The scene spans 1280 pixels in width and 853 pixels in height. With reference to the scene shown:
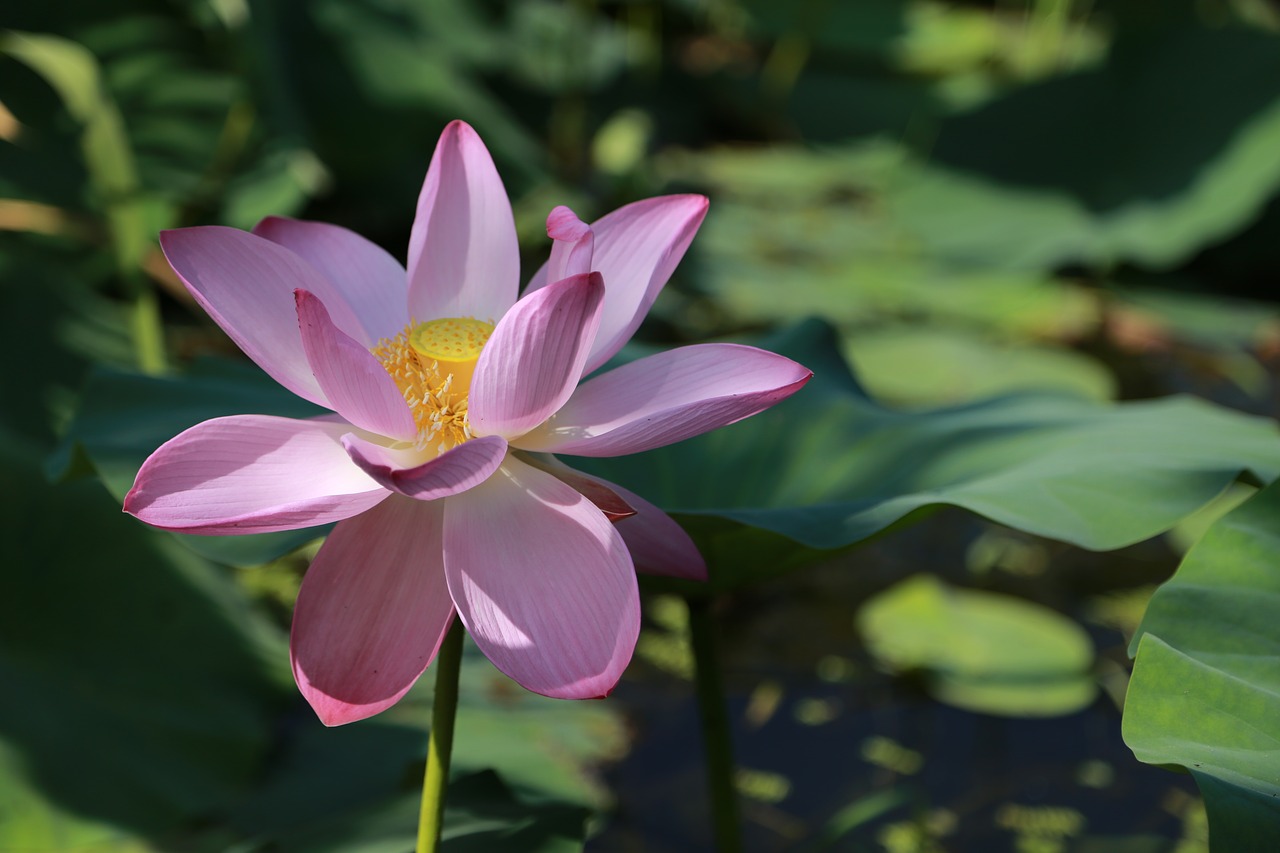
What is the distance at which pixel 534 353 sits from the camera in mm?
477

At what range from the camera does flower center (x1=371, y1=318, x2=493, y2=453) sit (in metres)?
0.53

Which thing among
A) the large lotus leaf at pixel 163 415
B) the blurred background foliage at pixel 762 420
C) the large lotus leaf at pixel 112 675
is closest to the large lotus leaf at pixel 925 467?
the blurred background foliage at pixel 762 420

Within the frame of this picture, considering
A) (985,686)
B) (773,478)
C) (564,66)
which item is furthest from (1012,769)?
(564,66)

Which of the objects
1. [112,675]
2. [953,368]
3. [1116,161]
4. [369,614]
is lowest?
[953,368]

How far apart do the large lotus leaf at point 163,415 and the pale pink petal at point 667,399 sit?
0.19 meters

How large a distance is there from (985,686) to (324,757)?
0.72 metres

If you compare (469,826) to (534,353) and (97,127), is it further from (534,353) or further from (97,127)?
(97,127)

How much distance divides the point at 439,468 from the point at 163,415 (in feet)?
1.29

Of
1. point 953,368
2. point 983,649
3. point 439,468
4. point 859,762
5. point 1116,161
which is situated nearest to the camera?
point 439,468

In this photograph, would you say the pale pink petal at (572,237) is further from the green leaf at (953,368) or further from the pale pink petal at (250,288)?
the green leaf at (953,368)

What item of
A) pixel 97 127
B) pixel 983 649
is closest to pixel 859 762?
pixel 983 649

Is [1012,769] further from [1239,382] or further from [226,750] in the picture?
[1239,382]

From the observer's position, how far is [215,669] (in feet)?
3.14

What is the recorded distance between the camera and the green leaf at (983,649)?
1253 mm
